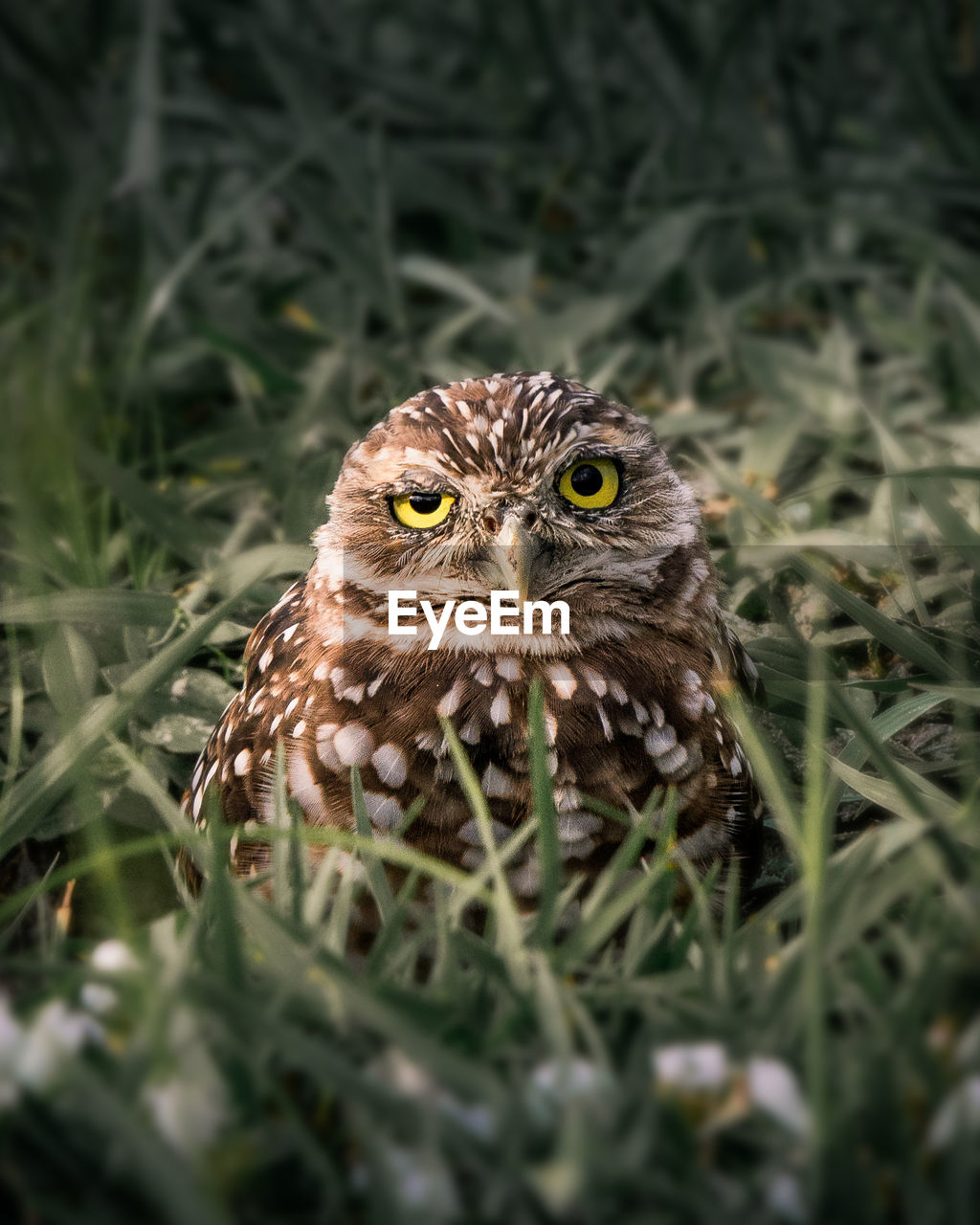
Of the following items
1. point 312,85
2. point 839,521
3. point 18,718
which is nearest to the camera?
point 18,718

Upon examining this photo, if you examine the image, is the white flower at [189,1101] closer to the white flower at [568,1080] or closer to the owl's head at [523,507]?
the white flower at [568,1080]

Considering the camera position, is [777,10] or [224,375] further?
[777,10]

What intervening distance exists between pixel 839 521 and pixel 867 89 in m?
3.12

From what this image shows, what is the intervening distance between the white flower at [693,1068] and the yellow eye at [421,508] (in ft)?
3.14

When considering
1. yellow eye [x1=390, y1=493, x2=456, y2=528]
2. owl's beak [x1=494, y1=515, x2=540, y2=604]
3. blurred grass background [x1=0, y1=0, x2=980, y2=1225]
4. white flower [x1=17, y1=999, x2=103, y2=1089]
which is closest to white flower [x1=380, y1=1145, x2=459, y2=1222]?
blurred grass background [x1=0, y1=0, x2=980, y2=1225]

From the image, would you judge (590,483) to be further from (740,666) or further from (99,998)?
(99,998)

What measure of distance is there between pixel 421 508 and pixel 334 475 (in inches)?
38.7

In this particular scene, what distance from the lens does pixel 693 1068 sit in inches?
52.9

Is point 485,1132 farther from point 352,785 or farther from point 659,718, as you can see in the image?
point 659,718

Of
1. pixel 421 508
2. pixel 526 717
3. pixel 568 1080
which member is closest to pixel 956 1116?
pixel 568 1080

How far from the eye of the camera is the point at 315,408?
3.54 metres

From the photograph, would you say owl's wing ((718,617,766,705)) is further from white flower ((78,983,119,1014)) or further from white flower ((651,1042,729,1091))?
white flower ((78,983,119,1014))

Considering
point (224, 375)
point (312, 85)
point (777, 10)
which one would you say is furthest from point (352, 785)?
point (777, 10)

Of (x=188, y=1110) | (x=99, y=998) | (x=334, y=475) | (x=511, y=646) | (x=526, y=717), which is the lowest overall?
(x=188, y=1110)
